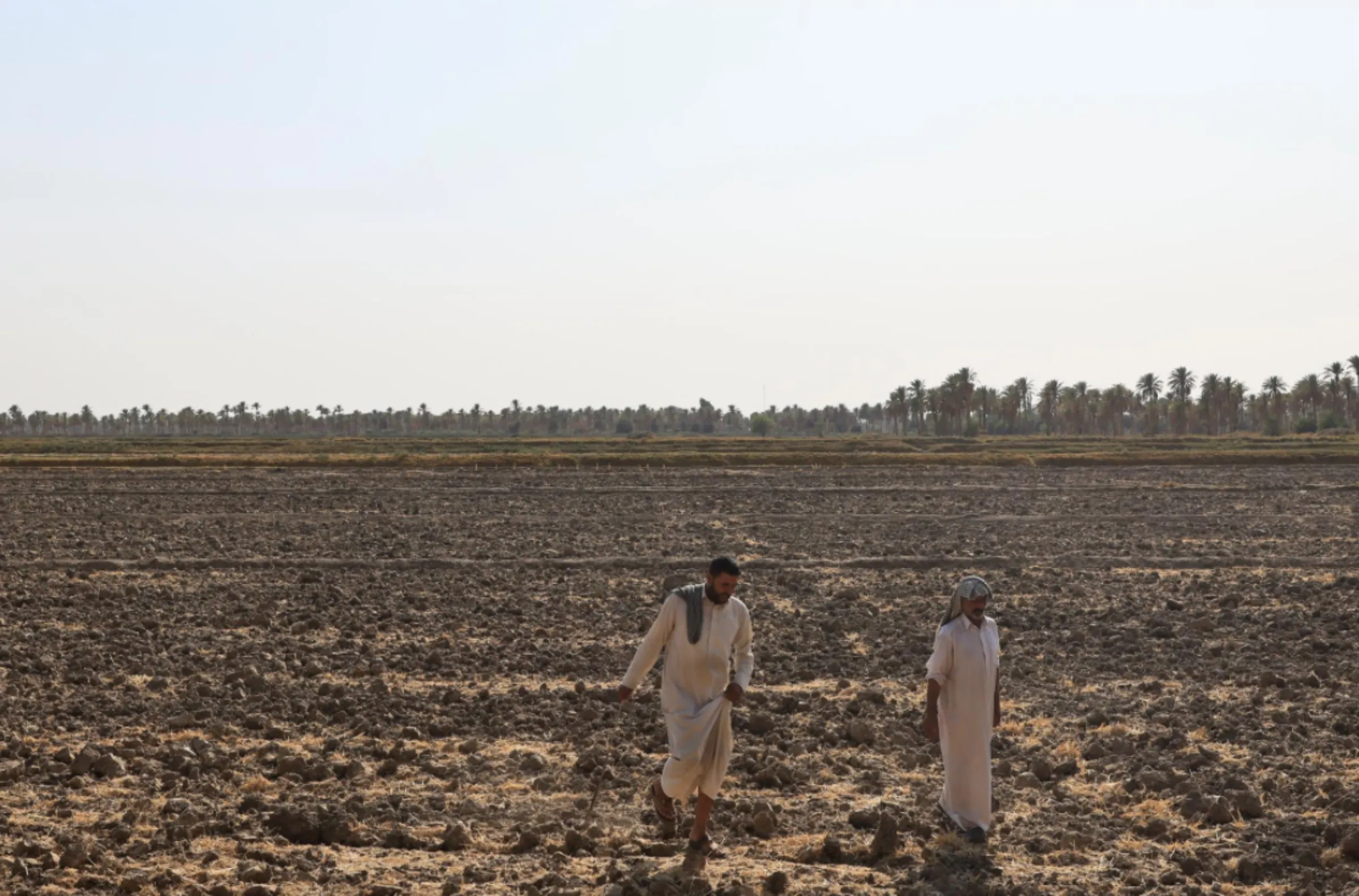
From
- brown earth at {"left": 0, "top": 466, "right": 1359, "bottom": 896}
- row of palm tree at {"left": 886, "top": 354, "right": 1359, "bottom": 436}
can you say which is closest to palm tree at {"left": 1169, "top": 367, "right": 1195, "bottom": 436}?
row of palm tree at {"left": 886, "top": 354, "right": 1359, "bottom": 436}

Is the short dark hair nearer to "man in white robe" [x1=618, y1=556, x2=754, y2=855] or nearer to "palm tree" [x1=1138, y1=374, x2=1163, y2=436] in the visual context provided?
"man in white robe" [x1=618, y1=556, x2=754, y2=855]

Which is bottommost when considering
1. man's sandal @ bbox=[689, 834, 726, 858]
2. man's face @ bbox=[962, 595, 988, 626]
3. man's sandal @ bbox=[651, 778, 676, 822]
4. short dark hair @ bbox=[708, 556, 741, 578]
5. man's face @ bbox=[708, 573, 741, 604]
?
man's sandal @ bbox=[689, 834, 726, 858]

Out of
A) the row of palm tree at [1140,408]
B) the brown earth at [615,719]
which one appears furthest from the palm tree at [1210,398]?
the brown earth at [615,719]

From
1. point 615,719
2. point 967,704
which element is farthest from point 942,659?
point 615,719

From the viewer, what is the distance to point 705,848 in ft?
22.6

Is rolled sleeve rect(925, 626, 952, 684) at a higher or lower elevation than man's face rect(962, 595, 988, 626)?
lower

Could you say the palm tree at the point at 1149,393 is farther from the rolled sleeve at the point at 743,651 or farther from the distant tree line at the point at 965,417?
the rolled sleeve at the point at 743,651

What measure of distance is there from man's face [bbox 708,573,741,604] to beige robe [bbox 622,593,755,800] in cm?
5

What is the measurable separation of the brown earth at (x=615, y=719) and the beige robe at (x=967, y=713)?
224mm

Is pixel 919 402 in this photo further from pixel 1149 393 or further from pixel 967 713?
pixel 967 713

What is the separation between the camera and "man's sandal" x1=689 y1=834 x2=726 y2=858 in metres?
6.85

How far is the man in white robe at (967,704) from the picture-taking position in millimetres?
7078

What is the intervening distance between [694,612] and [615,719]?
131 inches

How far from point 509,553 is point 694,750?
49.8 feet
